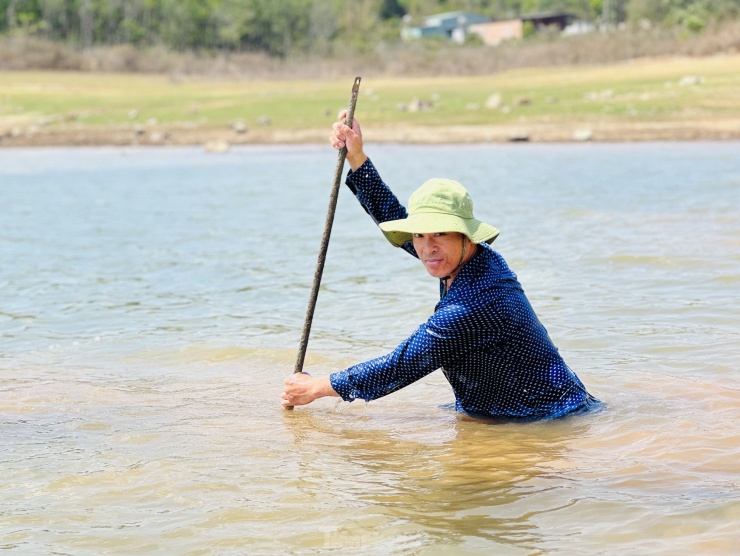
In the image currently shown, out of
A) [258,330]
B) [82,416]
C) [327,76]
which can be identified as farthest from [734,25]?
[82,416]

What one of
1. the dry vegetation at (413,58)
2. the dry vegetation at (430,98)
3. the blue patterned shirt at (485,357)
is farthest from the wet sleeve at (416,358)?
the dry vegetation at (413,58)

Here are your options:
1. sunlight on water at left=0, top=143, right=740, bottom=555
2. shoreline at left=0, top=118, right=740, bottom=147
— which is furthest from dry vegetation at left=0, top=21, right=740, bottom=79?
sunlight on water at left=0, top=143, right=740, bottom=555

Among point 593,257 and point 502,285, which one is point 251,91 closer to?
point 593,257

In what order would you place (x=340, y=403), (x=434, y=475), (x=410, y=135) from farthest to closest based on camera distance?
(x=410, y=135)
(x=340, y=403)
(x=434, y=475)


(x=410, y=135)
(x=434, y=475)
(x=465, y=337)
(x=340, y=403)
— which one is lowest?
(x=410, y=135)

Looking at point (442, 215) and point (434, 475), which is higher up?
point (442, 215)

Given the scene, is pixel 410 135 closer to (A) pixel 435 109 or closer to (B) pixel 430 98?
(A) pixel 435 109

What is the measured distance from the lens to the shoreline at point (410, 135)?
81.5 ft

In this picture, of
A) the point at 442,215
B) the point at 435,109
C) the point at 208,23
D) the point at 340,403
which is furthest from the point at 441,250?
the point at 208,23

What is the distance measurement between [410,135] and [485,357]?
77.7ft

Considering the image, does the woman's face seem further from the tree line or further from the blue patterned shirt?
the tree line

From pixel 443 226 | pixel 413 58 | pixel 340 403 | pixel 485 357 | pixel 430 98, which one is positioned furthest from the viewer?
pixel 413 58

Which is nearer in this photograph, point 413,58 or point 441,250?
point 441,250

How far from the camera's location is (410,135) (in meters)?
27.8
